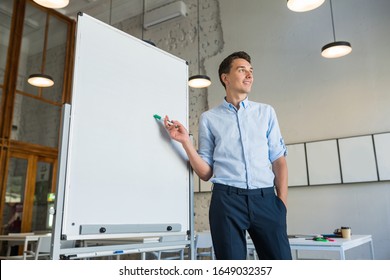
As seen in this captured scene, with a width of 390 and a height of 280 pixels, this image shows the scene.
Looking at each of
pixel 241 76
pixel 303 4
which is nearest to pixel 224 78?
pixel 241 76

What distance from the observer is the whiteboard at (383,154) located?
4.26 metres

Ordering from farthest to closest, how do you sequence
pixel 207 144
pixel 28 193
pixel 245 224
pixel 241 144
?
pixel 28 193, pixel 207 144, pixel 241 144, pixel 245 224

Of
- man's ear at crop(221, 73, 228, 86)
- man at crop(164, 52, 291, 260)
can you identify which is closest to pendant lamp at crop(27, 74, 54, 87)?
man at crop(164, 52, 291, 260)

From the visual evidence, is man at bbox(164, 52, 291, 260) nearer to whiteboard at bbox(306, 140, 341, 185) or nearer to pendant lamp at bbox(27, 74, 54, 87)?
whiteboard at bbox(306, 140, 341, 185)

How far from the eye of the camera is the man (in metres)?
1.22

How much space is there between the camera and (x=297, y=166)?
4.89 m

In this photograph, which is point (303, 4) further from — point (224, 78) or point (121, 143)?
point (121, 143)

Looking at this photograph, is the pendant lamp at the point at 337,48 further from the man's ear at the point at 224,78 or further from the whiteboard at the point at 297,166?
the man's ear at the point at 224,78

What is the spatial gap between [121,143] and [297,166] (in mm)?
3918

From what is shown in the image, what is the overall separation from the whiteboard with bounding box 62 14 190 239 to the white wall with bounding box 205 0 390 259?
11.6 ft

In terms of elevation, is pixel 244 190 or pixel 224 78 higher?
pixel 224 78

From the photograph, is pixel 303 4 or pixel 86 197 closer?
pixel 86 197
